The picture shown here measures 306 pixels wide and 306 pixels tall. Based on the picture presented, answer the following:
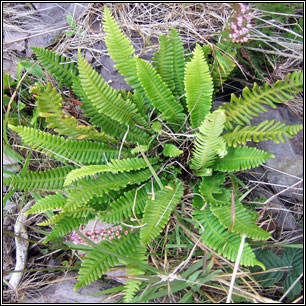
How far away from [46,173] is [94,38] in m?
1.46

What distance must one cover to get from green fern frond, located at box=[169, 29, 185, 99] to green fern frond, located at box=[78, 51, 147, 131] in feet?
1.38

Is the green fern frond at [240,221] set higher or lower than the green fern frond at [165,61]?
lower

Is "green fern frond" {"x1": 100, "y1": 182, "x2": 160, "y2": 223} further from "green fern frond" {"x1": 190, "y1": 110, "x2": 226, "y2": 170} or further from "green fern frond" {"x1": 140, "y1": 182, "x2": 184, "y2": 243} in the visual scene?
"green fern frond" {"x1": 190, "y1": 110, "x2": 226, "y2": 170}

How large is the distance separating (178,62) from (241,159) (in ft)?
3.15

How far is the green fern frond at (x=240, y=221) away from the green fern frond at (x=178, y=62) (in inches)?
39.1

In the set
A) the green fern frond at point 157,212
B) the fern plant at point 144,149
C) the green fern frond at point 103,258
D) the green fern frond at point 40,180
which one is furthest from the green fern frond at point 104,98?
the green fern frond at point 103,258

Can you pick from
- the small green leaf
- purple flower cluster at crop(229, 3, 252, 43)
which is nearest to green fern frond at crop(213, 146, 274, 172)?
purple flower cluster at crop(229, 3, 252, 43)

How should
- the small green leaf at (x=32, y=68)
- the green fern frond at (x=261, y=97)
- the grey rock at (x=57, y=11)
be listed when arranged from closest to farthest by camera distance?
1. the green fern frond at (x=261, y=97)
2. the small green leaf at (x=32, y=68)
3. the grey rock at (x=57, y=11)

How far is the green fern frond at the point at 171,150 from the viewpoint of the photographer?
7.66 ft

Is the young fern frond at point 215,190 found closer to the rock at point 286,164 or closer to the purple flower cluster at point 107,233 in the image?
the rock at point 286,164

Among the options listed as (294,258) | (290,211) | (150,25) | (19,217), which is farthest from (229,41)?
(19,217)

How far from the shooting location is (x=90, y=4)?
2.98 meters

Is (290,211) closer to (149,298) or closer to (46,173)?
(149,298)

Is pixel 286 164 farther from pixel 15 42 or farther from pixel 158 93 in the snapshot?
pixel 15 42
